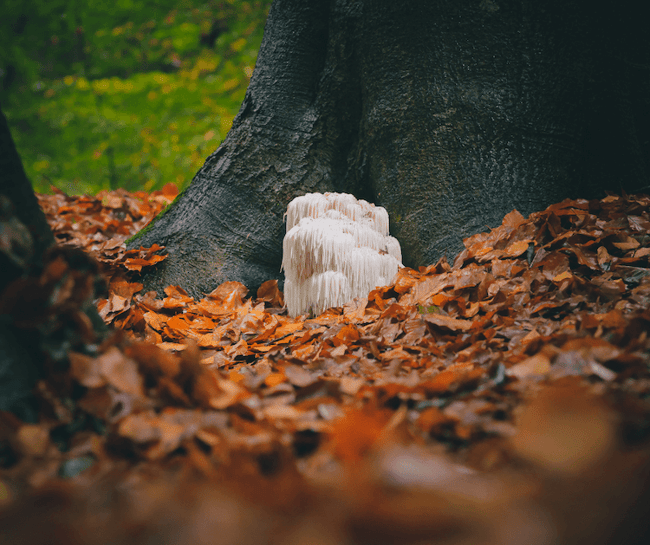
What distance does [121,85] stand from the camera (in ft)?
20.7

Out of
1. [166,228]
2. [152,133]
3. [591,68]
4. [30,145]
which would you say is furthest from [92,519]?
[30,145]

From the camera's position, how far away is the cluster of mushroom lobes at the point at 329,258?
2.37 metres

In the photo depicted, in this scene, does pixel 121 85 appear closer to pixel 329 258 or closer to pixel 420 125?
pixel 420 125

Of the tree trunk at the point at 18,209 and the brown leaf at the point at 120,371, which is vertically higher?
the tree trunk at the point at 18,209

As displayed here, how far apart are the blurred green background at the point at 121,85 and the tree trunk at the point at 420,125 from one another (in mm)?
3055

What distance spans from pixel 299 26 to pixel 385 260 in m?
1.84

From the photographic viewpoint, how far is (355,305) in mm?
2311

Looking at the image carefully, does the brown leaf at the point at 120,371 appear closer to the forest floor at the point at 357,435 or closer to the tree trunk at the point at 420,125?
the forest floor at the point at 357,435

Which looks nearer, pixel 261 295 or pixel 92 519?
pixel 92 519

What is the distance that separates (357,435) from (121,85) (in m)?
7.06

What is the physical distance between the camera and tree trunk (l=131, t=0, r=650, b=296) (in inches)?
96.4

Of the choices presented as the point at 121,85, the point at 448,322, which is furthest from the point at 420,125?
the point at 121,85

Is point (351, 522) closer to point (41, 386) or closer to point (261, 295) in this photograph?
point (41, 386)

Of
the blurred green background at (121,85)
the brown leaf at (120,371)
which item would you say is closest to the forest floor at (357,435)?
the brown leaf at (120,371)
